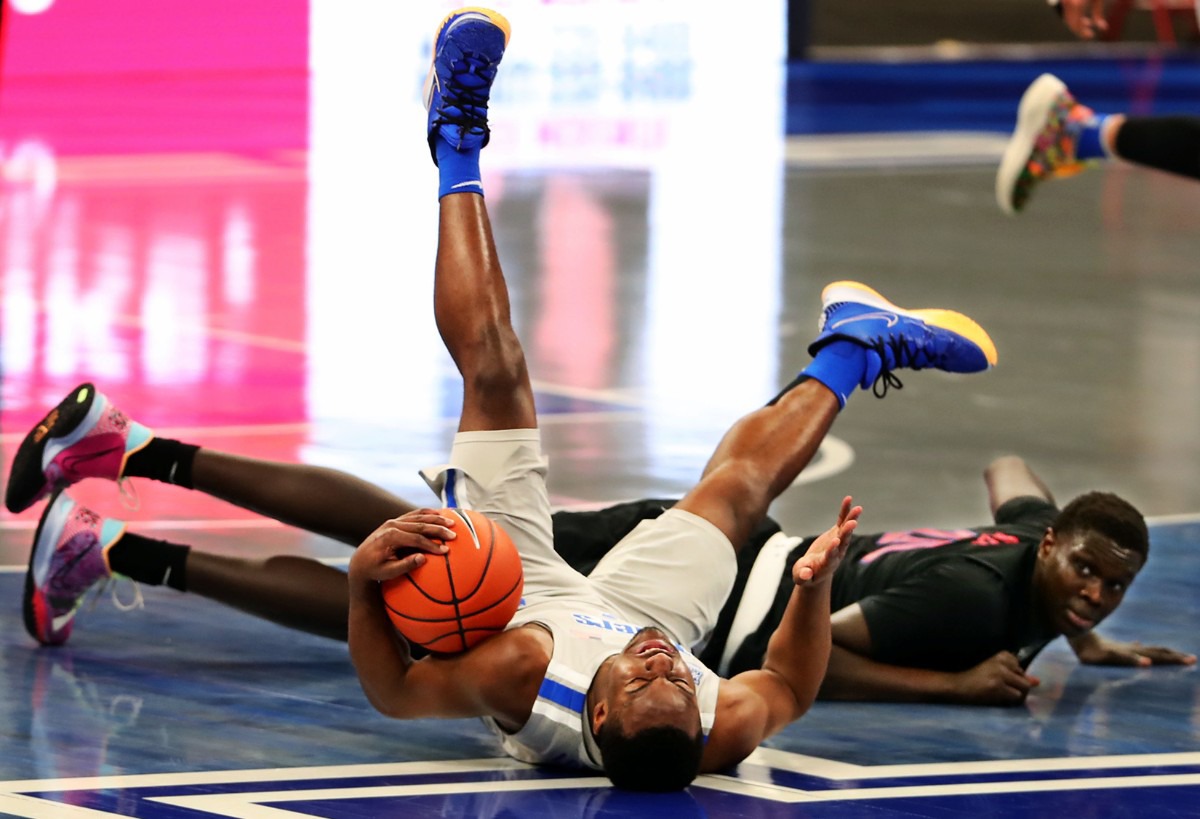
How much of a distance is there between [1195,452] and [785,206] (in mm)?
6466

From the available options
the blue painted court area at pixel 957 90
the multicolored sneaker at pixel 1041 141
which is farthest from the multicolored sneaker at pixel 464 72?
the blue painted court area at pixel 957 90

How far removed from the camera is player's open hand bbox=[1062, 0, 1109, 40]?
737cm

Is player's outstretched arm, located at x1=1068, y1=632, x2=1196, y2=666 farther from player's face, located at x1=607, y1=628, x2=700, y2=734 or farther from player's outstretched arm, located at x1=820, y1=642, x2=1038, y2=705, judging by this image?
player's face, located at x1=607, y1=628, x2=700, y2=734

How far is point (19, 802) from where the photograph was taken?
4184 mm

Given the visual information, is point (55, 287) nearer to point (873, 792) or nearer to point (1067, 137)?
point (1067, 137)

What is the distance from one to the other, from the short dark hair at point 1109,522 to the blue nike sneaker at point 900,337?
2.67 ft

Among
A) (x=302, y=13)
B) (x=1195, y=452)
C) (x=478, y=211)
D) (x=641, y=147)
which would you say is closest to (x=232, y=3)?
(x=302, y=13)

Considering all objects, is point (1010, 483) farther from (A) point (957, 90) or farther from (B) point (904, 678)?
(A) point (957, 90)

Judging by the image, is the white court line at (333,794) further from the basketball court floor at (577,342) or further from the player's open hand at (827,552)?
the player's open hand at (827,552)

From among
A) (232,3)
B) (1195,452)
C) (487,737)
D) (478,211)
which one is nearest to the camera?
(487,737)

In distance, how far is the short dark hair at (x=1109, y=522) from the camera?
4.97 m

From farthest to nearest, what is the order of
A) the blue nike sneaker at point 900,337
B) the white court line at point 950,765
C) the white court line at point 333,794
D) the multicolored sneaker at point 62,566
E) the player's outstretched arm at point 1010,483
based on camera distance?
the player's outstretched arm at point 1010,483
the blue nike sneaker at point 900,337
the multicolored sneaker at point 62,566
the white court line at point 950,765
the white court line at point 333,794

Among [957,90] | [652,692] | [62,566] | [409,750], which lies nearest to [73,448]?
[62,566]

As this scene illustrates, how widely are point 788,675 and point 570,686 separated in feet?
1.71
